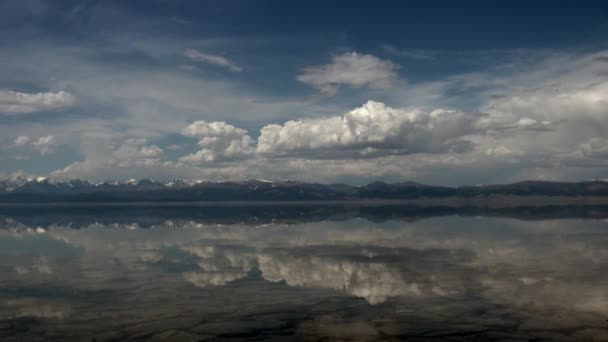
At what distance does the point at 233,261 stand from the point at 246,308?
17872 mm

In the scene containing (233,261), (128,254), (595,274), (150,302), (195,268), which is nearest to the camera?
(150,302)

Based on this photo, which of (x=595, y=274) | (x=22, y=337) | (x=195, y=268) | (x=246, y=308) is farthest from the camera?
(x=195, y=268)

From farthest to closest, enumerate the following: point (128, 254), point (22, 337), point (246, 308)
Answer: point (128, 254)
point (246, 308)
point (22, 337)

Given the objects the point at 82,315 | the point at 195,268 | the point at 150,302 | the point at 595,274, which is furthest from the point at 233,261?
the point at 595,274

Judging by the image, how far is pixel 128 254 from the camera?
48.5 metres

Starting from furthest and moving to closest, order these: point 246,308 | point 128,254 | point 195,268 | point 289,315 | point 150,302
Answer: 1. point 128,254
2. point 195,268
3. point 150,302
4. point 246,308
5. point 289,315

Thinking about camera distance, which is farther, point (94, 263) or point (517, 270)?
point (94, 263)

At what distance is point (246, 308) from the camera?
24281mm

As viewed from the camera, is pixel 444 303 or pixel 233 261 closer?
pixel 444 303

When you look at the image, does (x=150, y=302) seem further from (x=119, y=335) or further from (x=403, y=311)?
(x=403, y=311)

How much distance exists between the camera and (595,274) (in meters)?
32.8

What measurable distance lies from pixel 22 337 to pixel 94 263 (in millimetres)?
23996

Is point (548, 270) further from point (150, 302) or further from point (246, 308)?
point (150, 302)

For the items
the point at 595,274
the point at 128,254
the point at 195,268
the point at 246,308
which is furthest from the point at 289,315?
the point at 128,254
